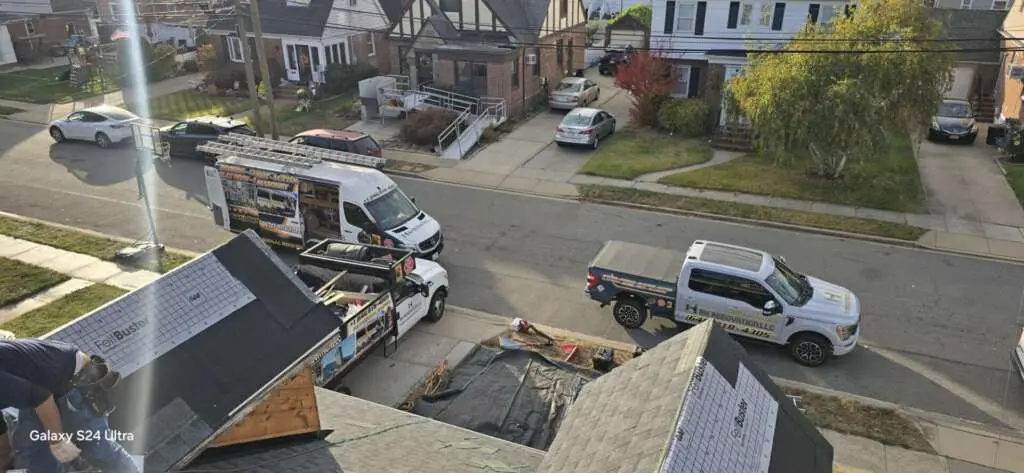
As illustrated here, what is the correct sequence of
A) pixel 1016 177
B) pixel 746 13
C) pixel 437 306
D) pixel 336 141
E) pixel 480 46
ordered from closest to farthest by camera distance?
pixel 437 306
pixel 1016 177
pixel 336 141
pixel 746 13
pixel 480 46

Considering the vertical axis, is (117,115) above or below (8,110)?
A: above

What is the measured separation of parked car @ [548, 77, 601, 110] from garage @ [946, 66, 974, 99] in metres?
16.7

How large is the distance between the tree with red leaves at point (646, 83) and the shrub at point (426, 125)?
24.2ft

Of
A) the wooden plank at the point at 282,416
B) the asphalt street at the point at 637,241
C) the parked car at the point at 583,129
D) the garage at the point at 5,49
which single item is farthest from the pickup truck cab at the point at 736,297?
the garage at the point at 5,49

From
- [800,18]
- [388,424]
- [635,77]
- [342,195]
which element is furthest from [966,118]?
[388,424]

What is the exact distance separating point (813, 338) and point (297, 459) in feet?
32.6

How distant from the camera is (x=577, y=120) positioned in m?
26.5

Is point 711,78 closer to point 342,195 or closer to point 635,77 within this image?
point 635,77

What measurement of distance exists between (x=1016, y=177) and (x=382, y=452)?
24.2 meters

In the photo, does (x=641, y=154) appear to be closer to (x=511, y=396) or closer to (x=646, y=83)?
(x=646, y=83)

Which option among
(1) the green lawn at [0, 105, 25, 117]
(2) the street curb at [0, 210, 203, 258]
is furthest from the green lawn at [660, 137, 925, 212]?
(1) the green lawn at [0, 105, 25, 117]

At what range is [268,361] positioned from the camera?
241 inches

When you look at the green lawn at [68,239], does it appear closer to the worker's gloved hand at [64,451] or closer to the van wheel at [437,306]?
the van wheel at [437,306]

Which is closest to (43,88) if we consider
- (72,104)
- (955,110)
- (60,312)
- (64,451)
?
(72,104)
